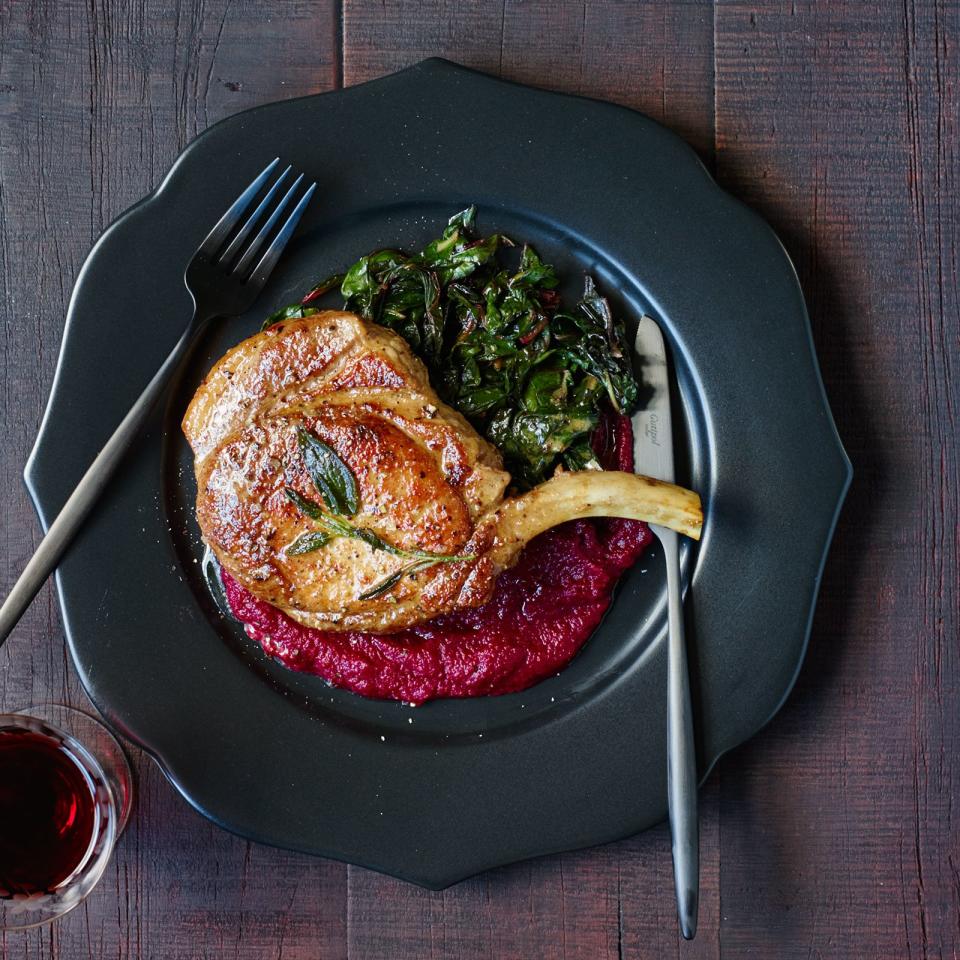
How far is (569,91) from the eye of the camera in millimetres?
3510

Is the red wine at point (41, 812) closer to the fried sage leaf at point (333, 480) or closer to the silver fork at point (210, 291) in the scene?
the silver fork at point (210, 291)

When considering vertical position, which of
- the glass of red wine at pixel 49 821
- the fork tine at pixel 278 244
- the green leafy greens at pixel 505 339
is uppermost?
the fork tine at pixel 278 244

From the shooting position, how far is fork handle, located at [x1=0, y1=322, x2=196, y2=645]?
326cm

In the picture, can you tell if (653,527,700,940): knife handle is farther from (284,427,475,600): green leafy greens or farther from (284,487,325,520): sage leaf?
(284,487,325,520): sage leaf

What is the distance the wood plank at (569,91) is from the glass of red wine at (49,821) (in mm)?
1074

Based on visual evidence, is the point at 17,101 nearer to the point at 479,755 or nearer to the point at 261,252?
the point at 261,252

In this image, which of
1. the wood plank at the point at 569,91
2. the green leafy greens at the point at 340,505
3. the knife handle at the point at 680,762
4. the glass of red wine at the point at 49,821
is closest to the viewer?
the green leafy greens at the point at 340,505

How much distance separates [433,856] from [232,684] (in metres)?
0.99

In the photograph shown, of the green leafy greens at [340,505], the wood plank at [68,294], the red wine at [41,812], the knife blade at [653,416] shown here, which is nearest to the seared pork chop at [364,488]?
the green leafy greens at [340,505]

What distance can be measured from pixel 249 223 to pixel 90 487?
115 centimetres

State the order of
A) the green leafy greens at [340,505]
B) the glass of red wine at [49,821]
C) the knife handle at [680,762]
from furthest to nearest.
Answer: the glass of red wine at [49,821] < the knife handle at [680,762] < the green leafy greens at [340,505]

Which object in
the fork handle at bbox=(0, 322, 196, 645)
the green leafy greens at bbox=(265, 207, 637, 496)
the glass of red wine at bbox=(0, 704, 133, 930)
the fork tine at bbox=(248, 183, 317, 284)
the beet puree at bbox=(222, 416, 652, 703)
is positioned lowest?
the glass of red wine at bbox=(0, 704, 133, 930)

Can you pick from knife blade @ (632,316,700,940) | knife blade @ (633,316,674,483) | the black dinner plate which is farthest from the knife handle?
knife blade @ (633,316,674,483)

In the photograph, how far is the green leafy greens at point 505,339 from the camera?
3.33m
